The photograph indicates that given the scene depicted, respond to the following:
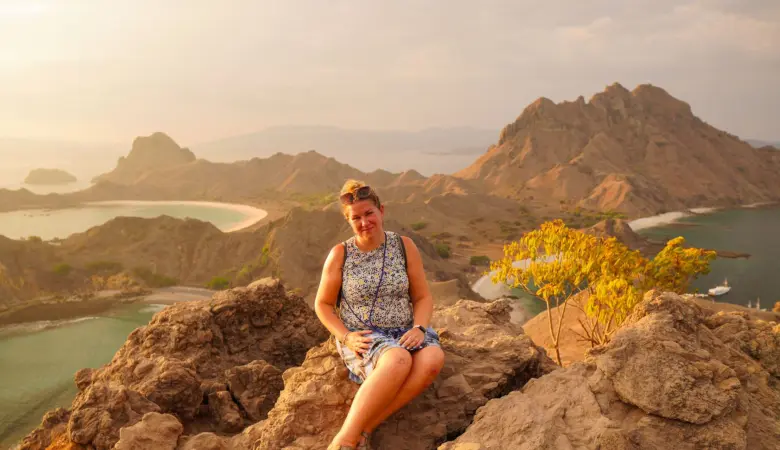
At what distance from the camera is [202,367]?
656 cm

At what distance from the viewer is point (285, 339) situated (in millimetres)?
7488

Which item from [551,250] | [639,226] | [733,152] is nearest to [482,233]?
[639,226]

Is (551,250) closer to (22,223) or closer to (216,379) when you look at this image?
(216,379)

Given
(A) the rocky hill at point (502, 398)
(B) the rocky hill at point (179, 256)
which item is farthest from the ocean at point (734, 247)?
(A) the rocky hill at point (502, 398)

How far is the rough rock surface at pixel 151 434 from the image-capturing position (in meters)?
3.94

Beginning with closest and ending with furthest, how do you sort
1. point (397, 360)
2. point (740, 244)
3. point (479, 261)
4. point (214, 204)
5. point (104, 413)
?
point (397, 360) → point (104, 413) → point (479, 261) → point (740, 244) → point (214, 204)

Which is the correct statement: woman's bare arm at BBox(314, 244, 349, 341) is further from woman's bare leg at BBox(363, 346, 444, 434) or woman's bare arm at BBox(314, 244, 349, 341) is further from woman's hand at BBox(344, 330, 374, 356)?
woman's bare leg at BBox(363, 346, 444, 434)

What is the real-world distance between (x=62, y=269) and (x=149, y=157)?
456ft

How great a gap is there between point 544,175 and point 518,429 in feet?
349

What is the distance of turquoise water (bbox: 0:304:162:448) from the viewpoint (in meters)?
15.1

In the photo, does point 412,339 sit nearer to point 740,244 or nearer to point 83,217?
point 740,244

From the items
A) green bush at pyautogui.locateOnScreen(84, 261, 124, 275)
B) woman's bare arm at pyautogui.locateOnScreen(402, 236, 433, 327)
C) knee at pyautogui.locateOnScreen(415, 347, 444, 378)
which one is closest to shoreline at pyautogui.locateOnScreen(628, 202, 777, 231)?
green bush at pyautogui.locateOnScreen(84, 261, 124, 275)

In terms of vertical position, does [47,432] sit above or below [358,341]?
below

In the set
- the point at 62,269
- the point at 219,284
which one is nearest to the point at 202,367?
the point at 219,284
